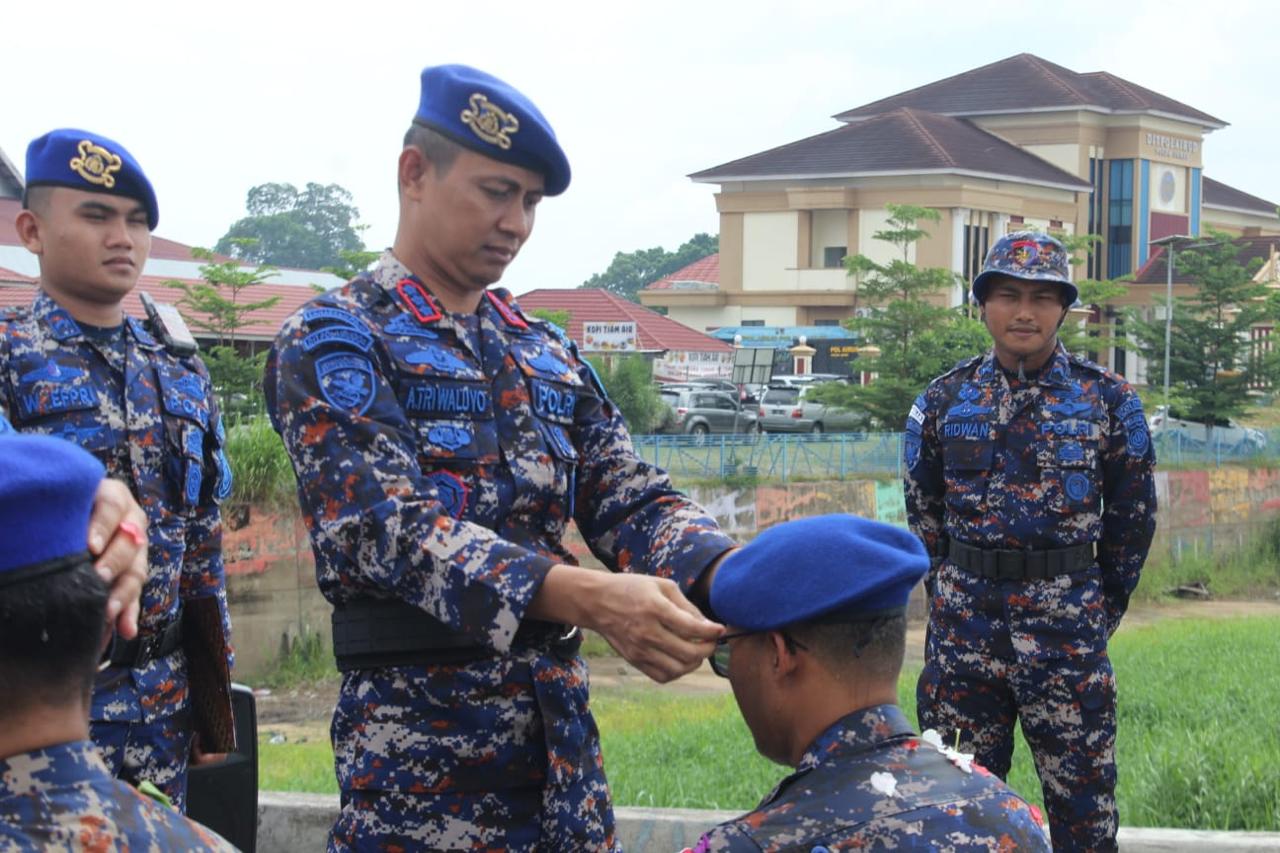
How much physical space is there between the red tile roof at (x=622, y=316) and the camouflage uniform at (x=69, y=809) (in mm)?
40725

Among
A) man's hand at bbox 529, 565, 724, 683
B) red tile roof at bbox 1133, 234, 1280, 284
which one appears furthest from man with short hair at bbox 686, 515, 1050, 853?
red tile roof at bbox 1133, 234, 1280, 284

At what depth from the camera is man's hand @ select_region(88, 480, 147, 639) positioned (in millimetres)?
1984

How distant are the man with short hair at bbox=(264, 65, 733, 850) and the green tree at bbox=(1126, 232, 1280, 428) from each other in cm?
3052

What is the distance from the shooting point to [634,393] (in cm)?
2620

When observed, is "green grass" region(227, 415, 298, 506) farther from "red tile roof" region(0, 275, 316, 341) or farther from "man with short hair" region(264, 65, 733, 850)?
"red tile roof" region(0, 275, 316, 341)

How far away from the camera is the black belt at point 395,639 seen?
2.67 m

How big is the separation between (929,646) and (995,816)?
314 centimetres

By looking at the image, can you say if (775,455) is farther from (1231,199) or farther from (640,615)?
(1231,199)

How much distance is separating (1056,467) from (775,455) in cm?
1320

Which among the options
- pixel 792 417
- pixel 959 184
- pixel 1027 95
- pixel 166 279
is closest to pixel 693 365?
pixel 792 417

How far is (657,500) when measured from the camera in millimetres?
3029

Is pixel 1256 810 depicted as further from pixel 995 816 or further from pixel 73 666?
pixel 73 666

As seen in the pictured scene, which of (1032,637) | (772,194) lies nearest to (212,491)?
(1032,637)

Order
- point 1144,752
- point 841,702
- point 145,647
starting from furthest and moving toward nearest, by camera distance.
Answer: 1. point 1144,752
2. point 145,647
3. point 841,702
